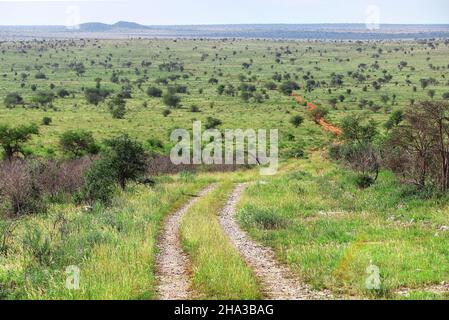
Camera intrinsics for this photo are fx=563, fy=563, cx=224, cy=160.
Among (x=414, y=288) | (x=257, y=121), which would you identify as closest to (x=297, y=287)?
(x=414, y=288)

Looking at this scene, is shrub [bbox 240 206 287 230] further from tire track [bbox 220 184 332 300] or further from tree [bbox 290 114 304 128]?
→ tree [bbox 290 114 304 128]

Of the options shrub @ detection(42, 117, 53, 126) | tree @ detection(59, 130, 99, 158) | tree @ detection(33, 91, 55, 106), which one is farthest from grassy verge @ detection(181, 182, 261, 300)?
tree @ detection(33, 91, 55, 106)

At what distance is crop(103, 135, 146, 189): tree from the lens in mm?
28234

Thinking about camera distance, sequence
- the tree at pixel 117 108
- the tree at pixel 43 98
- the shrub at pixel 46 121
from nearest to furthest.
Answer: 1. the shrub at pixel 46 121
2. the tree at pixel 117 108
3. the tree at pixel 43 98

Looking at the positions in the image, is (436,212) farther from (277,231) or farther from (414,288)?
(414,288)

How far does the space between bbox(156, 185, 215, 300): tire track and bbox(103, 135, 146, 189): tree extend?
33.6ft

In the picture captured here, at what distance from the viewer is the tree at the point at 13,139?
46438 millimetres

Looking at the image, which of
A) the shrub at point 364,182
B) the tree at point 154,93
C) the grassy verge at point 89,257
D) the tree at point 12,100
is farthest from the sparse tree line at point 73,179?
the tree at point 154,93

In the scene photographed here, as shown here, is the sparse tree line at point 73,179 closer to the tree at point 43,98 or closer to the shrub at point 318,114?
the shrub at point 318,114

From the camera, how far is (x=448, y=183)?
70.8 ft

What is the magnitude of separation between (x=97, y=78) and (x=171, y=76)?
54.7ft

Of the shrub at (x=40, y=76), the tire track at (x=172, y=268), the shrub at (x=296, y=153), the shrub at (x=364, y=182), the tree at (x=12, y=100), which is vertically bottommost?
the shrub at (x=296, y=153)

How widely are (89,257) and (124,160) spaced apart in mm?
16074

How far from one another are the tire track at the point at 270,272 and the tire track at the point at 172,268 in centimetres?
150
